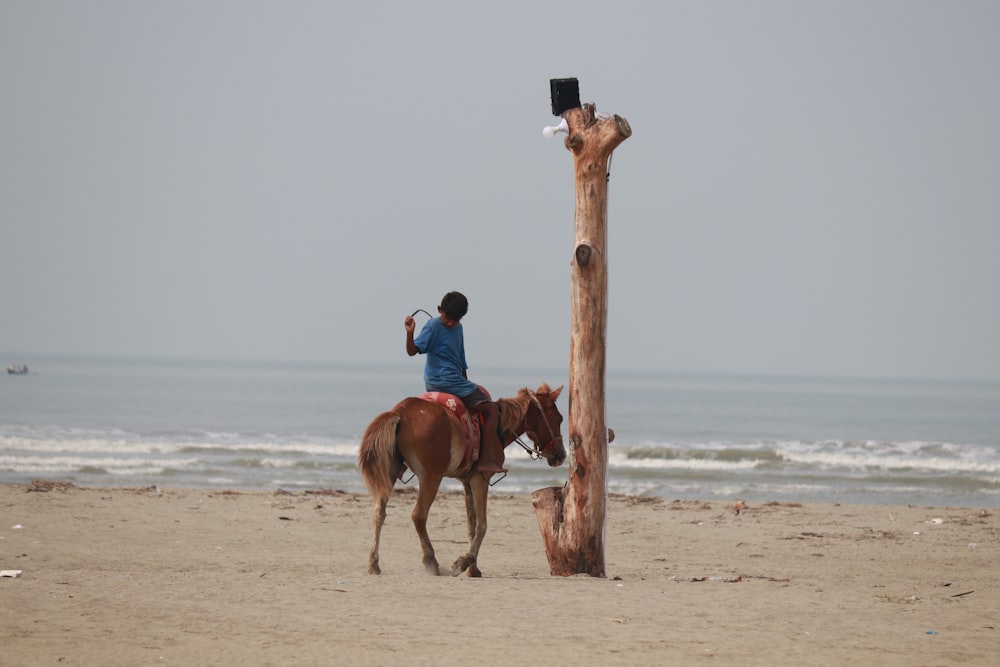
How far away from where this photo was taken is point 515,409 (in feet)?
30.8

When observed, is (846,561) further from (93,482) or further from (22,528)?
(93,482)

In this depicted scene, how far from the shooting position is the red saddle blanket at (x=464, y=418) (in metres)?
8.78

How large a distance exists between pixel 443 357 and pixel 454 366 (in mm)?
121

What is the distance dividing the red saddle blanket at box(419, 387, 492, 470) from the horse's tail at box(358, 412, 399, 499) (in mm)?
412

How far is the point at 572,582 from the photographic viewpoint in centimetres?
856

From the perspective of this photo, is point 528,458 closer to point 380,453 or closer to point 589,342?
point 589,342

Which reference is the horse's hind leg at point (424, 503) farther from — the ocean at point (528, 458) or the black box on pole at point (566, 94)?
the ocean at point (528, 458)

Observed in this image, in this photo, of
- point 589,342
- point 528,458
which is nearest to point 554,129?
point 589,342

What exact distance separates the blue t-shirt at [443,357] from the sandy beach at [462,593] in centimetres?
158

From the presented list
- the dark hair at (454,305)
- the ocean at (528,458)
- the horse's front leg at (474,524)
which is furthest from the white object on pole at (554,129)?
the ocean at (528,458)

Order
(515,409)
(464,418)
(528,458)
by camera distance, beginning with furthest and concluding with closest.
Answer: (528,458) → (515,409) → (464,418)

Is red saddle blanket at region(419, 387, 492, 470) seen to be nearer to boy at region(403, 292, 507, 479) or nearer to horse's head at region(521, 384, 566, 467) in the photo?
boy at region(403, 292, 507, 479)

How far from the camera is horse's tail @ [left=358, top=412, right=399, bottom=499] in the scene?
8.46 metres

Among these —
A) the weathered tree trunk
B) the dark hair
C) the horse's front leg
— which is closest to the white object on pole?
the weathered tree trunk
